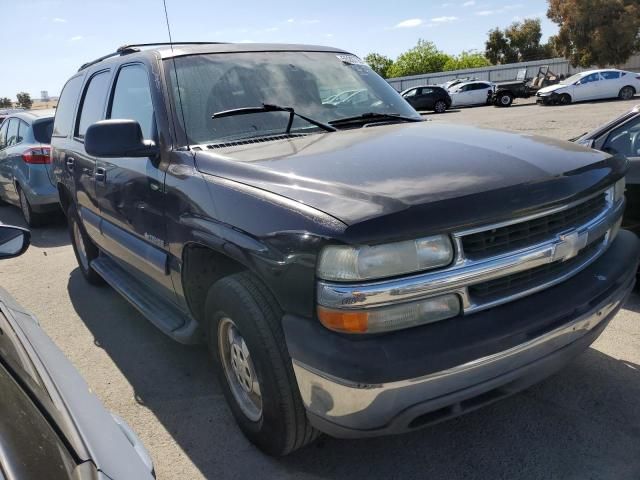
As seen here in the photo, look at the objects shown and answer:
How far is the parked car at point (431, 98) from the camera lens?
3028cm

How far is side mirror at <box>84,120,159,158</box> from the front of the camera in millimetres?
2996

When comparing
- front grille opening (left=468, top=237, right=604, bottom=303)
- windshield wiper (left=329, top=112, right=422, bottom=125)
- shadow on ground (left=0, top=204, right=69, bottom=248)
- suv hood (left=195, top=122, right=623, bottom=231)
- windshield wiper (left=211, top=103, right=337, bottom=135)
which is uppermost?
windshield wiper (left=211, top=103, right=337, bottom=135)

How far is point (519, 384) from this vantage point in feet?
7.29

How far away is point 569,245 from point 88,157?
3.59m

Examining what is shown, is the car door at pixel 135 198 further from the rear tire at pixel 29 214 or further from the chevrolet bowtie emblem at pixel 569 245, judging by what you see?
the rear tire at pixel 29 214

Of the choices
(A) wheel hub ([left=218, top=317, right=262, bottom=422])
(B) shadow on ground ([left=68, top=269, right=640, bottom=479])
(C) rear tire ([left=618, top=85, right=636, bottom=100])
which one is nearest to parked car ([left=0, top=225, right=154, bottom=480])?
(A) wheel hub ([left=218, top=317, right=262, bottom=422])

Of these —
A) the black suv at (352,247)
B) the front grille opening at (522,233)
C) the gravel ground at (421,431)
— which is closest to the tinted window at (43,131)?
the gravel ground at (421,431)

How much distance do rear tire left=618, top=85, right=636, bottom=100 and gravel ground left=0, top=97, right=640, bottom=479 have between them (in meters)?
26.0

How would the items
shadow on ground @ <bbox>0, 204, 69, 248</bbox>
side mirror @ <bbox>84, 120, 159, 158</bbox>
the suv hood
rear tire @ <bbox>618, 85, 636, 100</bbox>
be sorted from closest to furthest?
the suv hood
side mirror @ <bbox>84, 120, 159, 158</bbox>
shadow on ground @ <bbox>0, 204, 69, 248</bbox>
rear tire @ <bbox>618, 85, 636, 100</bbox>

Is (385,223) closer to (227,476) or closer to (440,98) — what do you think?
(227,476)

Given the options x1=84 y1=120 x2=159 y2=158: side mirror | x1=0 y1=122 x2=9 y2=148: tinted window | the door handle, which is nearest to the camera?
x1=84 y1=120 x2=159 y2=158: side mirror

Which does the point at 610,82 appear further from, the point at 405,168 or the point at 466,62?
the point at 466,62

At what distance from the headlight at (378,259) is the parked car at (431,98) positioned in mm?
29484

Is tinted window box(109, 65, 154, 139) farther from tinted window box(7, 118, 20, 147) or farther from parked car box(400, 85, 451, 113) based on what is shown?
parked car box(400, 85, 451, 113)
